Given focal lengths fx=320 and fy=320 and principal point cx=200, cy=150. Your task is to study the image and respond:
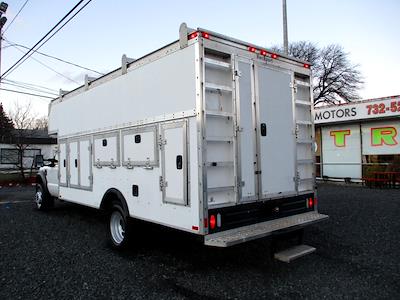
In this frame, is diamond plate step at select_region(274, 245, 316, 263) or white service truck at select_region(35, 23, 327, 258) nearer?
white service truck at select_region(35, 23, 327, 258)

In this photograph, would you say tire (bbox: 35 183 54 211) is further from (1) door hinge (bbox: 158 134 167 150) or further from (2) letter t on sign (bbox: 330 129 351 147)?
(2) letter t on sign (bbox: 330 129 351 147)

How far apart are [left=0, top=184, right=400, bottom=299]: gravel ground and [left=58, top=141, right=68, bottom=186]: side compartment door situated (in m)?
1.22

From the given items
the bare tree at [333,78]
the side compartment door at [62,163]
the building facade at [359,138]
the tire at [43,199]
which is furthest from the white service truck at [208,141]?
the bare tree at [333,78]

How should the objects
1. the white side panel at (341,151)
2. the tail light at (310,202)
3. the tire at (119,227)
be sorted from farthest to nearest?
the white side panel at (341,151) → the tail light at (310,202) → the tire at (119,227)

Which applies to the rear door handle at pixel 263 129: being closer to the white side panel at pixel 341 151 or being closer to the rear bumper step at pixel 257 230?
the rear bumper step at pixel 257 230

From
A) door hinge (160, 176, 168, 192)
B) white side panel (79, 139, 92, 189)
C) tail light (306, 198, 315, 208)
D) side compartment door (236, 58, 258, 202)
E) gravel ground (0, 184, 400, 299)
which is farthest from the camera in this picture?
white side panel (79, 139, 92, 189)

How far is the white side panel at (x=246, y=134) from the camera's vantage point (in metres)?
4.54

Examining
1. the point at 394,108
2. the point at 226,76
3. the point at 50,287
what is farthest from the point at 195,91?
the point at 394,108

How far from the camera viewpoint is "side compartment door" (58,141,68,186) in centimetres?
789

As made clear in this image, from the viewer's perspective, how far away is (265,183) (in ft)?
15.9

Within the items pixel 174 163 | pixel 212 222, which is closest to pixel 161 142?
pixel 174 163

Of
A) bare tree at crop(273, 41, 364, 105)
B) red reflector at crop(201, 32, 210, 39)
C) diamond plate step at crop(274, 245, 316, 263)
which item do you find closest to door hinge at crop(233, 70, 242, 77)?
Answer: red reflector at crop(201, 32, 210, 39)

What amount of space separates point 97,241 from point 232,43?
182 inches

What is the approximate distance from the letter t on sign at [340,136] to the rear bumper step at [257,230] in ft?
42.2
